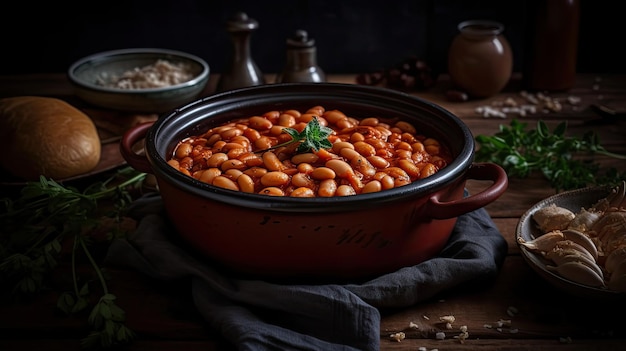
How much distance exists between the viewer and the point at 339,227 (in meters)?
1.46

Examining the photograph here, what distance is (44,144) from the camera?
208 centimetres

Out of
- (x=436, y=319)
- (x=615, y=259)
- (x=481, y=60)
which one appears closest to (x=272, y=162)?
(x=436, y=319)

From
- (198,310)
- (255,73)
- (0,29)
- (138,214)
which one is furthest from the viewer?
(0,29)

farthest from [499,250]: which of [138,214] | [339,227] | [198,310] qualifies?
[138,214]

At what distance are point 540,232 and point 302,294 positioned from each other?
58cm

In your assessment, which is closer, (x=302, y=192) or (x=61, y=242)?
(x=302, y=192)

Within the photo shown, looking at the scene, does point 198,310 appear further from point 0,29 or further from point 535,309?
point 0,29

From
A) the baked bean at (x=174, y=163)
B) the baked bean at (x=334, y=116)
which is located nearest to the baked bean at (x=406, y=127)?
the baked bean at (x=334, y=116)

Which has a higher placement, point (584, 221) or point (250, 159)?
point (250, 159)

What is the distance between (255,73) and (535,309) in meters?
1.50

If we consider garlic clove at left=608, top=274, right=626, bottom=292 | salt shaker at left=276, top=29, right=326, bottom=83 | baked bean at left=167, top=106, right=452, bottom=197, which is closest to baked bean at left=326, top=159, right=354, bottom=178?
baked bean at left=167, top=106, right=452, bottom=197

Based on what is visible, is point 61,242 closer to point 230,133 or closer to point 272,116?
point 230,133

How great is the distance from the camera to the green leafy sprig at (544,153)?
214 cm

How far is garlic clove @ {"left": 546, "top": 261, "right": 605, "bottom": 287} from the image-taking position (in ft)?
4.88
